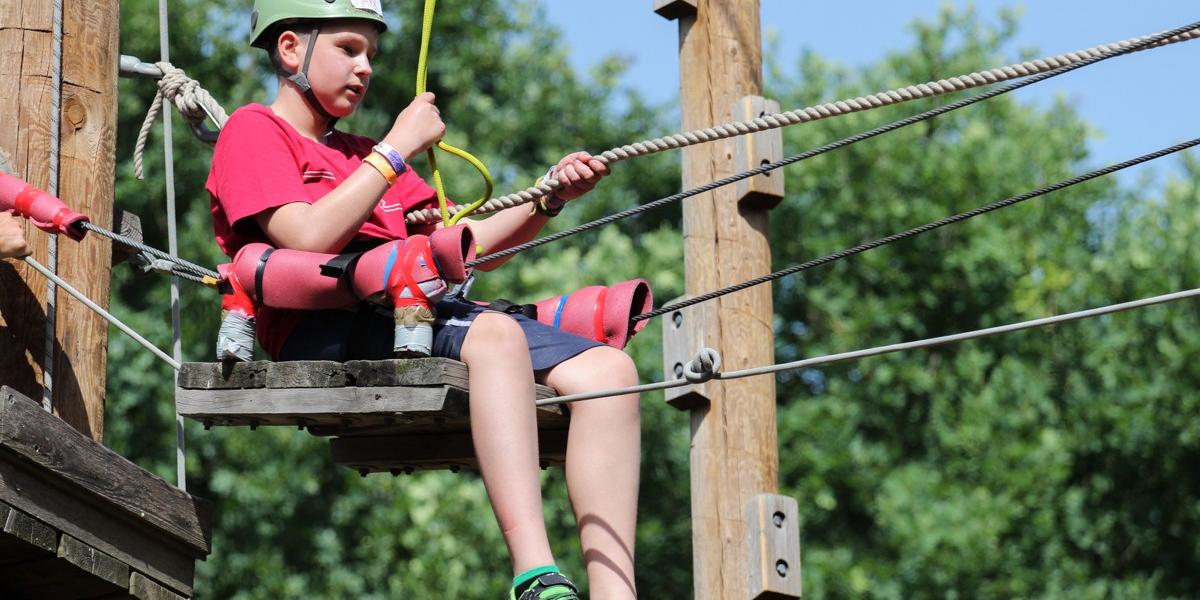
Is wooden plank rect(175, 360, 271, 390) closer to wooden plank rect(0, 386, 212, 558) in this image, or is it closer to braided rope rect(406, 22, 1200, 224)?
wooden plank rect(0, 386, 212, 558)

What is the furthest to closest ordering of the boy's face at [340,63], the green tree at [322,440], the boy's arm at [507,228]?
the green tree at [322,440], the boy's arm at [507,228], the boy's face at [340,63]

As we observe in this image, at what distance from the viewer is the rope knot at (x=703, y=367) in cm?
385

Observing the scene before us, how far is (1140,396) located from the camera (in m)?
13.3

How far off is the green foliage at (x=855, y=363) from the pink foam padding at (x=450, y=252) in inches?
353

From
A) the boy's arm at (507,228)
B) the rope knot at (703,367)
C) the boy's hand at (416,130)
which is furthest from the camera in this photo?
the boy's arm at (507,228)

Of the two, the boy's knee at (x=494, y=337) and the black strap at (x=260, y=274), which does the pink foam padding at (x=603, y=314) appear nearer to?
the boy's knee at (x=494, y=337)

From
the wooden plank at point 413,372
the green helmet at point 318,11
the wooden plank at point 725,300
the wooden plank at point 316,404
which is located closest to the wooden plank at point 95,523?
the wooden plank at point 316,404

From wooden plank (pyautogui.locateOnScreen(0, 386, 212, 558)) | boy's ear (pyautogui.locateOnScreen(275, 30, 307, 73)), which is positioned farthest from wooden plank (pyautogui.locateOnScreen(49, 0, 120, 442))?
boy's ear (pyautogui.locateOnScreen(275, 30, 307, 73))

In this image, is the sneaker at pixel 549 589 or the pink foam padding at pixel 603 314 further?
the pink foam padding at pixel 603 314

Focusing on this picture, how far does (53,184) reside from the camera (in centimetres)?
406

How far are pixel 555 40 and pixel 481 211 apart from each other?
12074 millimetres

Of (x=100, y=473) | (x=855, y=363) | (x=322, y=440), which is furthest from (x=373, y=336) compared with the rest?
(x=855, y=363)

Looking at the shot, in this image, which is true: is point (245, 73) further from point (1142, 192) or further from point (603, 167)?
point (603, 167)

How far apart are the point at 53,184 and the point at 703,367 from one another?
148 centimetres
